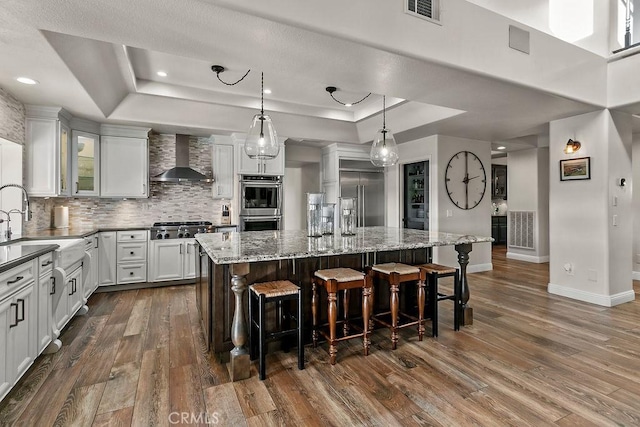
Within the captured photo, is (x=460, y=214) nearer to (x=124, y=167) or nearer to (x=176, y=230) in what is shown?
(x=176, y=230)

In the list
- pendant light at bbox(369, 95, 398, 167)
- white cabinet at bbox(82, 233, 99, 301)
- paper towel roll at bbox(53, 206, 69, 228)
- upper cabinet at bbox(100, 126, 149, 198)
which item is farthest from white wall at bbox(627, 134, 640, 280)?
paper towel roll at bbox(53, 206, 69, 228)

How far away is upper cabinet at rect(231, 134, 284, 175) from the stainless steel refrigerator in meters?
1.34

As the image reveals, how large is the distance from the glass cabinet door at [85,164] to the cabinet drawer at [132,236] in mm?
677

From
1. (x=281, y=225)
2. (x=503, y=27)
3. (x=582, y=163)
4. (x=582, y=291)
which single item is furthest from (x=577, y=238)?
(x=281, y=225)

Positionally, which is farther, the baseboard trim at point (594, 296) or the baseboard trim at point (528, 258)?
the baseboard trim at point (528, 258)

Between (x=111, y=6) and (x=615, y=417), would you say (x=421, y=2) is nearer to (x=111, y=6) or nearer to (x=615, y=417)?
(x=111, y=6)

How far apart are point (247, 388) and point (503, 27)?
3656 millimetres

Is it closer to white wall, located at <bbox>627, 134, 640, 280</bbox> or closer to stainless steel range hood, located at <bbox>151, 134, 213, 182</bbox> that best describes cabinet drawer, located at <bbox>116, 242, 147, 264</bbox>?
stainless steel range hood, located at <bbox>151, 134, 213, 182</bbox>

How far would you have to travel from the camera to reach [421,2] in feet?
8.31

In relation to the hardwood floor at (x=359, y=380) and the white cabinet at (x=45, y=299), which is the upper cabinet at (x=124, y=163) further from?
the white cabinet at (x=45, y=299)

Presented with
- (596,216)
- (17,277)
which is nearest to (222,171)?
(17,277)

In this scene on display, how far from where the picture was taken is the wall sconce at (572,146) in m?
4.12

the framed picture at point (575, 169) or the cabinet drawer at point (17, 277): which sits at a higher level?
the framed picture at point (575, 169)

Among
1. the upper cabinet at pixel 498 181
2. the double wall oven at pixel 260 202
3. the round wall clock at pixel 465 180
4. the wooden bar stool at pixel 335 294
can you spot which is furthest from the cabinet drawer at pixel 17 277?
the upper cabinet at pixel 498 181
